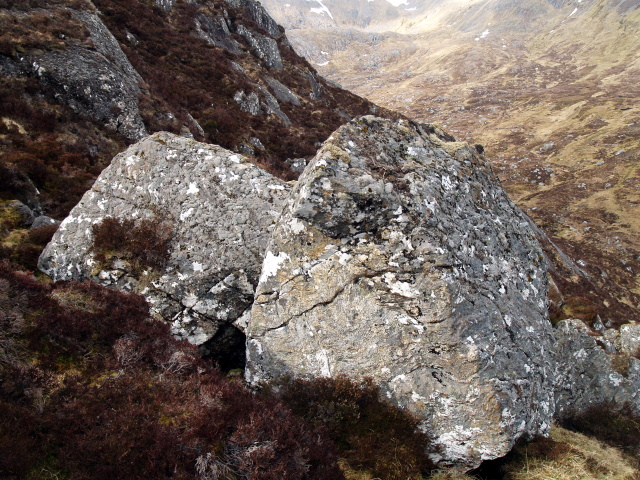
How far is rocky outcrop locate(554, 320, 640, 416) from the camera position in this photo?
9305 millimetres

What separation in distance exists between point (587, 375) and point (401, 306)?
798 cm

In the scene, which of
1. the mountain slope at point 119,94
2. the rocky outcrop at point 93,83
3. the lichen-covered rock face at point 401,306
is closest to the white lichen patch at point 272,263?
the lichen-covered rock face at point 401,306

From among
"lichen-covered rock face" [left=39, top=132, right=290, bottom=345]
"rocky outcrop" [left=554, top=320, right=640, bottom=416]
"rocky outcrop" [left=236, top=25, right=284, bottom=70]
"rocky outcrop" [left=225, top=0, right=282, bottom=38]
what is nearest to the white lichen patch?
"lichen-covered rock face" [left=39, top=132, right=290, bottom=345]

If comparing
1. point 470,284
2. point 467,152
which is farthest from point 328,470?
point 467,152

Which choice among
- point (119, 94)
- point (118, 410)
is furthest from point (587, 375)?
point (119, 94)

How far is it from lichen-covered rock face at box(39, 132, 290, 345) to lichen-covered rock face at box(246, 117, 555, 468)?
60.0 inches

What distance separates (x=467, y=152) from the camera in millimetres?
8172

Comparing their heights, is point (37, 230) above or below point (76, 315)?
below

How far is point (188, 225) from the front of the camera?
8258 millimetres

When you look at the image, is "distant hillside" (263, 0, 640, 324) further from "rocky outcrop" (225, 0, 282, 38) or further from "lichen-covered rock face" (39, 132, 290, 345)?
"rocky outcrop" (225, 0, 282, 38)

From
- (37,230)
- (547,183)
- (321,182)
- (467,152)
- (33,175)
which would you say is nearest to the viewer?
(321,182)

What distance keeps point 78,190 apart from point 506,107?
144 metres

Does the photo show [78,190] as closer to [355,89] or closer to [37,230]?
[37,230]

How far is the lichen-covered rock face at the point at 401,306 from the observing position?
18.5ft
